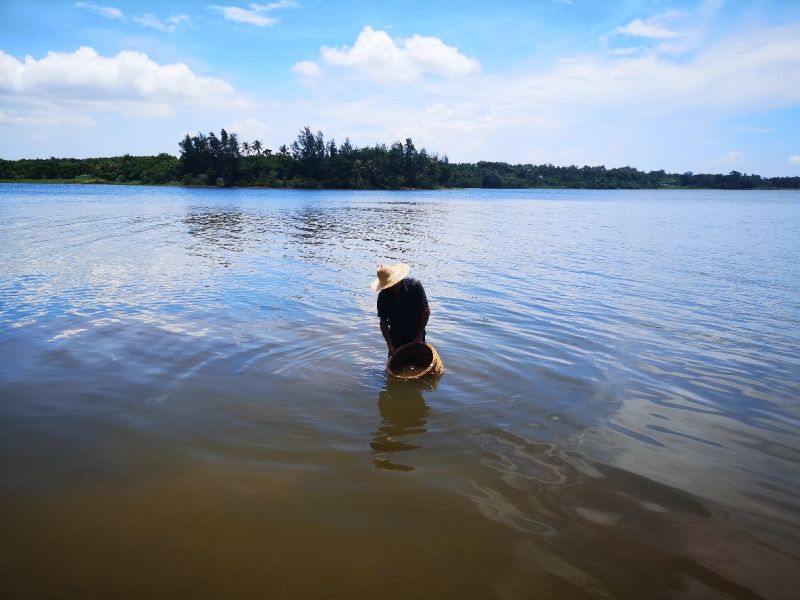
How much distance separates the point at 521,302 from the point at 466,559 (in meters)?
8.34

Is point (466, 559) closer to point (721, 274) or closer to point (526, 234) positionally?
point (721, 274)

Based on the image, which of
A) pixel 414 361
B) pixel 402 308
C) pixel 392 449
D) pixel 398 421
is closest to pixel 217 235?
pixel 402 308

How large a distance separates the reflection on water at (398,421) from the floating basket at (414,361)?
17 cm

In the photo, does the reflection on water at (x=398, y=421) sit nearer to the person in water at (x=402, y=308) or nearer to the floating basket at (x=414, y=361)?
the floating basket at (x=414, y=361)

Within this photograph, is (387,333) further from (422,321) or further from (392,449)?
(392,449)

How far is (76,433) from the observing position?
489 cm

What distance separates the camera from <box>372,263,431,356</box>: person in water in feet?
21.5

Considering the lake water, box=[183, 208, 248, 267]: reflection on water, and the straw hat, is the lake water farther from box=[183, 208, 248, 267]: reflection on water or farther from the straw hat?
box=[183, 208, 248, 267]: reflection on water

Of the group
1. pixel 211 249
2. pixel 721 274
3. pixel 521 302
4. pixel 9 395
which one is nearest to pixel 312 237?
pixel 211 249

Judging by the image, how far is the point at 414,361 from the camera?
680 cm

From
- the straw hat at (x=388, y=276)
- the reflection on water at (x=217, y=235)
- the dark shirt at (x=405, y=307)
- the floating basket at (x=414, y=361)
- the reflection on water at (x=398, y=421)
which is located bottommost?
the reflection on water at (x=217, y=235)

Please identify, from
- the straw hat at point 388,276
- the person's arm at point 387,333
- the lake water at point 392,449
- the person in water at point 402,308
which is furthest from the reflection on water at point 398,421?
the straw hat at point 388,276

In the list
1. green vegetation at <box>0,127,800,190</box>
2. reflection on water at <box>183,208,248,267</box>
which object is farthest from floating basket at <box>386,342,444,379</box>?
green vegetation at <box>0,127,800,190</box>

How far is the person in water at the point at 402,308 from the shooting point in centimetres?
654
